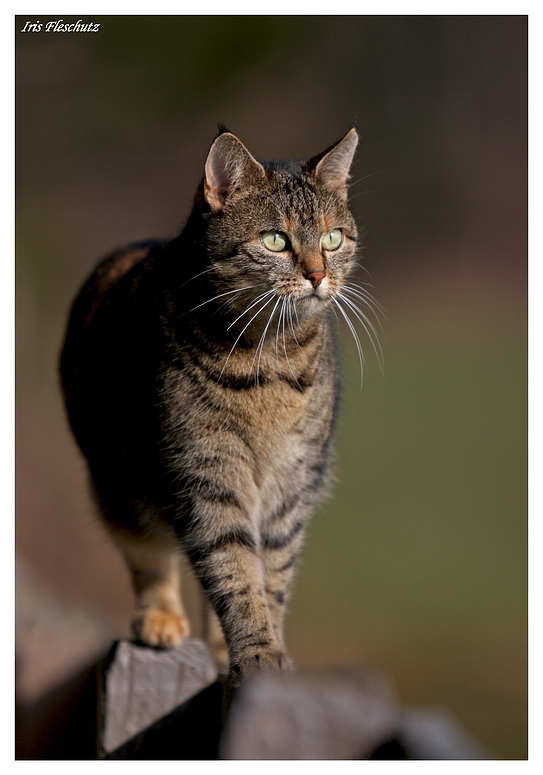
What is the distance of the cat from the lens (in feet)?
4.38

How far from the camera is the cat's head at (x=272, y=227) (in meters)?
1.30

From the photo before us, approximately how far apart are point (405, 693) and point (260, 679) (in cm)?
214

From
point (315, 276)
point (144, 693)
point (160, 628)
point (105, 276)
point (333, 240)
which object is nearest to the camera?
point (144, 693)

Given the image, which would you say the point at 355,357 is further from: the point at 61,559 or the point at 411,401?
the point at 61,559

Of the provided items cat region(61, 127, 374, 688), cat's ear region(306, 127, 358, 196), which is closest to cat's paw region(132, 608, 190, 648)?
cat region(61, 127, 374, 688)

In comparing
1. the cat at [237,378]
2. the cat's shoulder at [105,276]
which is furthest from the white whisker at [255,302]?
the cat's shoulder at [105,276]

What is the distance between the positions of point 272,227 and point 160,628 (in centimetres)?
80

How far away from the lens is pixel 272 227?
52.4 inches

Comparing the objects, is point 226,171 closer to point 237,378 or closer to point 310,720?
point 237,378

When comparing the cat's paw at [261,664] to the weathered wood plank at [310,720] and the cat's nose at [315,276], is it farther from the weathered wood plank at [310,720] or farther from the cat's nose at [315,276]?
the cat's nose at [315,276]

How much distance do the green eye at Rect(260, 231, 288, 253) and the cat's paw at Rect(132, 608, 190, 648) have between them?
0.73m

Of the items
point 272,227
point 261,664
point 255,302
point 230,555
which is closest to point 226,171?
point 272,227

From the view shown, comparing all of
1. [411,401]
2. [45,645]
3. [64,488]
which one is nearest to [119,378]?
[45,645]

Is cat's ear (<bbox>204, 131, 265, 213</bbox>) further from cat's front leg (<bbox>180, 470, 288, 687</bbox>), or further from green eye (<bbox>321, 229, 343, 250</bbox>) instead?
cat's front leg (<bbox>180, 470, 288, 687</bbox>)
